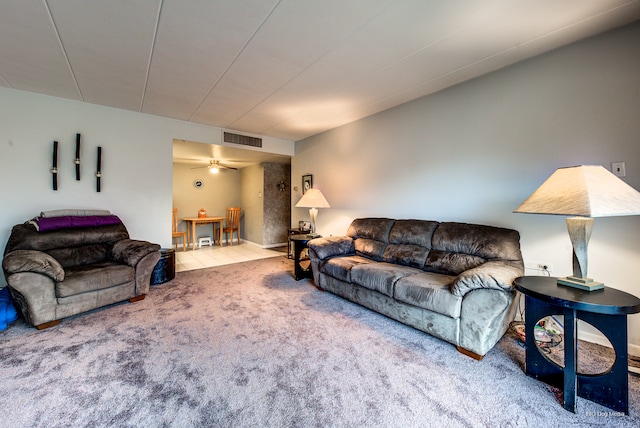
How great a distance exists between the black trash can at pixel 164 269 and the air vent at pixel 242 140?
2.22 meters

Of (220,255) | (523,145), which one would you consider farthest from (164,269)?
(523,145)

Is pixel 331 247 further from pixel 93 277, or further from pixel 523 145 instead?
pixel 93 277

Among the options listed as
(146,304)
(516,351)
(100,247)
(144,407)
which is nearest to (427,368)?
(516,351)

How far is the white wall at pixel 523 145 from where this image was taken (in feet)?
6.50

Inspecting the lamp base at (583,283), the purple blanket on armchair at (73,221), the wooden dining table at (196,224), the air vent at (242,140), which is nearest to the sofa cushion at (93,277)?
the purple blanket on armchair at (73,221)

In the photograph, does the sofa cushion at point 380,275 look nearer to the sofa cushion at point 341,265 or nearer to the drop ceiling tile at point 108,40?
the sofa cushion at point 341,265

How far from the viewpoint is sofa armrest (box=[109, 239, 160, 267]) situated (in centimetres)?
293

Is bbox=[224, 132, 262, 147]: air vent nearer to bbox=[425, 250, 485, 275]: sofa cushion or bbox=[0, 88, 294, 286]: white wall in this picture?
bbox=[0, 88, 294, 286]: white wall

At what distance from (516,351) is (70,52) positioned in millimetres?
4600

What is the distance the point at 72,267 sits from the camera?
281 centimetres

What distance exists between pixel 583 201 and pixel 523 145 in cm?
122

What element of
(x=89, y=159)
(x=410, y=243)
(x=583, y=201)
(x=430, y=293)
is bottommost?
(x=430, y=293)

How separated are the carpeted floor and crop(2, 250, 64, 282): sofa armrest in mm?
512

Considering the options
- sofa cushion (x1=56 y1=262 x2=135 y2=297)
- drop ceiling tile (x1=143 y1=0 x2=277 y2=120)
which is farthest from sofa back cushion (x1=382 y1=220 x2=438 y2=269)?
sofa cushion (x1=56 y1=262 x2=135 y2=297)
